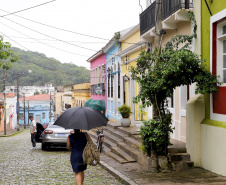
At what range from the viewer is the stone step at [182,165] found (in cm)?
909

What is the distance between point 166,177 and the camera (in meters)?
8.30

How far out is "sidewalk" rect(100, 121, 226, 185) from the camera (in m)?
7.75

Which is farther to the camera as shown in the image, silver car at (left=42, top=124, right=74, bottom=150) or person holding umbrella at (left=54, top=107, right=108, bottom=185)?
silver car at (left=42, top=124, right=74, bottom=150)

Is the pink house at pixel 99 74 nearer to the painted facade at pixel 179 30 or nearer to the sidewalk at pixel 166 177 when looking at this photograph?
the painted facade at pixel 179 30

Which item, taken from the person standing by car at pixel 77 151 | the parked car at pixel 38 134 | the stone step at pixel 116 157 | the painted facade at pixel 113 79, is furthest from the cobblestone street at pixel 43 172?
the painted facade at pixel 113 79

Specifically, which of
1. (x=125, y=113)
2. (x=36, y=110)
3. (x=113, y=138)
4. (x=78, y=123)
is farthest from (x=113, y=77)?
(x=36, y=110)

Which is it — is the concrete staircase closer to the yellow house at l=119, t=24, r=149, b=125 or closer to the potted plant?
the potted plant

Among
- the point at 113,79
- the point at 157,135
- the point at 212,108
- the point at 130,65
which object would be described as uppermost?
the point at 130,65

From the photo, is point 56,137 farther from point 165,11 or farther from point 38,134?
point 165,11

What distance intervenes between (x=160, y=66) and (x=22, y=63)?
67.7 m

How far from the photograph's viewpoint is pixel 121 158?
11602 mm

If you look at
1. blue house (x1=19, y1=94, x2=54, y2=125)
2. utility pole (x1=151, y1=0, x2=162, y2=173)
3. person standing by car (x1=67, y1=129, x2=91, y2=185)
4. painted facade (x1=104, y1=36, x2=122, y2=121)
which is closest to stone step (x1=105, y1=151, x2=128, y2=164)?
utility pole (x1=151, y1=0, x2=162, y2=173)

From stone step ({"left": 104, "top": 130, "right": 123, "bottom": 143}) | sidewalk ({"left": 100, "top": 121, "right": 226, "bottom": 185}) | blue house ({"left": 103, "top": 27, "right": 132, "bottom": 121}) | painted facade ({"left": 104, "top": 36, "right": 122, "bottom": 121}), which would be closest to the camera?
sidewalk ({"left": 100, "top": 121, "right": 226, "bottom": 185})

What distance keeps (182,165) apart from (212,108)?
1.67 meters
